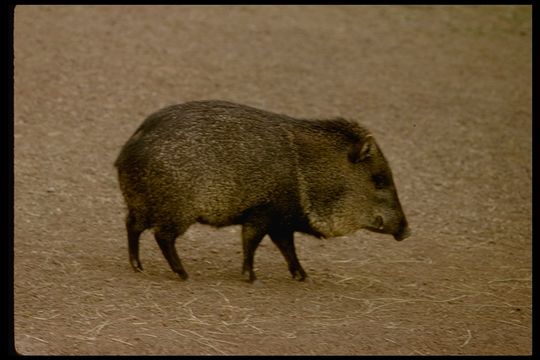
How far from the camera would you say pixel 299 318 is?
6.79 meters

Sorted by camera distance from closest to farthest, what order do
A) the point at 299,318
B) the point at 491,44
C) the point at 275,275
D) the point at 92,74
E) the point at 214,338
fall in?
1. the point at 214,338
2. the point at 299,318
3. the point at 275,275
4. the point at 92,74
5. the point at 491,44

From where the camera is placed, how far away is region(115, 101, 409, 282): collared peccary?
7051mm

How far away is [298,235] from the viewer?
9016 millimetres

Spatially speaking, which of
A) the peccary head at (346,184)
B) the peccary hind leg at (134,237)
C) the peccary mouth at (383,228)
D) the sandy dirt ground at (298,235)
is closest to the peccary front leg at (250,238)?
the sandy dirt ground at (298,235)

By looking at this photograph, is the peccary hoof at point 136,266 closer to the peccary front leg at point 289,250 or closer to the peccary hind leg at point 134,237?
the peccary hind leg at point 134,237

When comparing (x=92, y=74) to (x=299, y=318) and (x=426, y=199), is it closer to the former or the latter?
(x=426, y=199)

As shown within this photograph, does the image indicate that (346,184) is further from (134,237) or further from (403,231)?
(134,237)

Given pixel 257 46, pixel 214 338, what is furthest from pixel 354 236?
pixel 257 46

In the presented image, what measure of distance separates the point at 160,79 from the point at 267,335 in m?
6.31

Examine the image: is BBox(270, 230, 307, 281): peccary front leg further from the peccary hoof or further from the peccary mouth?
the peccary hoof

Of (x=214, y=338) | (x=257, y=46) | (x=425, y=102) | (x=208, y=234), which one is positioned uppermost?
(x=257, y=46)

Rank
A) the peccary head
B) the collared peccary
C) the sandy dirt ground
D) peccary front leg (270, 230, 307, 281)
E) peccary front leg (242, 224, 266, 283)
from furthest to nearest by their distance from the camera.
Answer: peccary front leg (270, 230, 307, 281) → the peccary head → peccary front leg (242, 224, 266, 283) → the collared peccary → the sandy dirt ground

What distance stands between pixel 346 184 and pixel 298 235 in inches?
62.6

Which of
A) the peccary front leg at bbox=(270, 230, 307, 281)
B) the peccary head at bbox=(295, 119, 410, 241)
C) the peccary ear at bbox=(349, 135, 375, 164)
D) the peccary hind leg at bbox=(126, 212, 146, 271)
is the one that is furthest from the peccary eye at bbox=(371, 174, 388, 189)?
the peccary hind leg at bbox=(126, 212, 146, 271)
